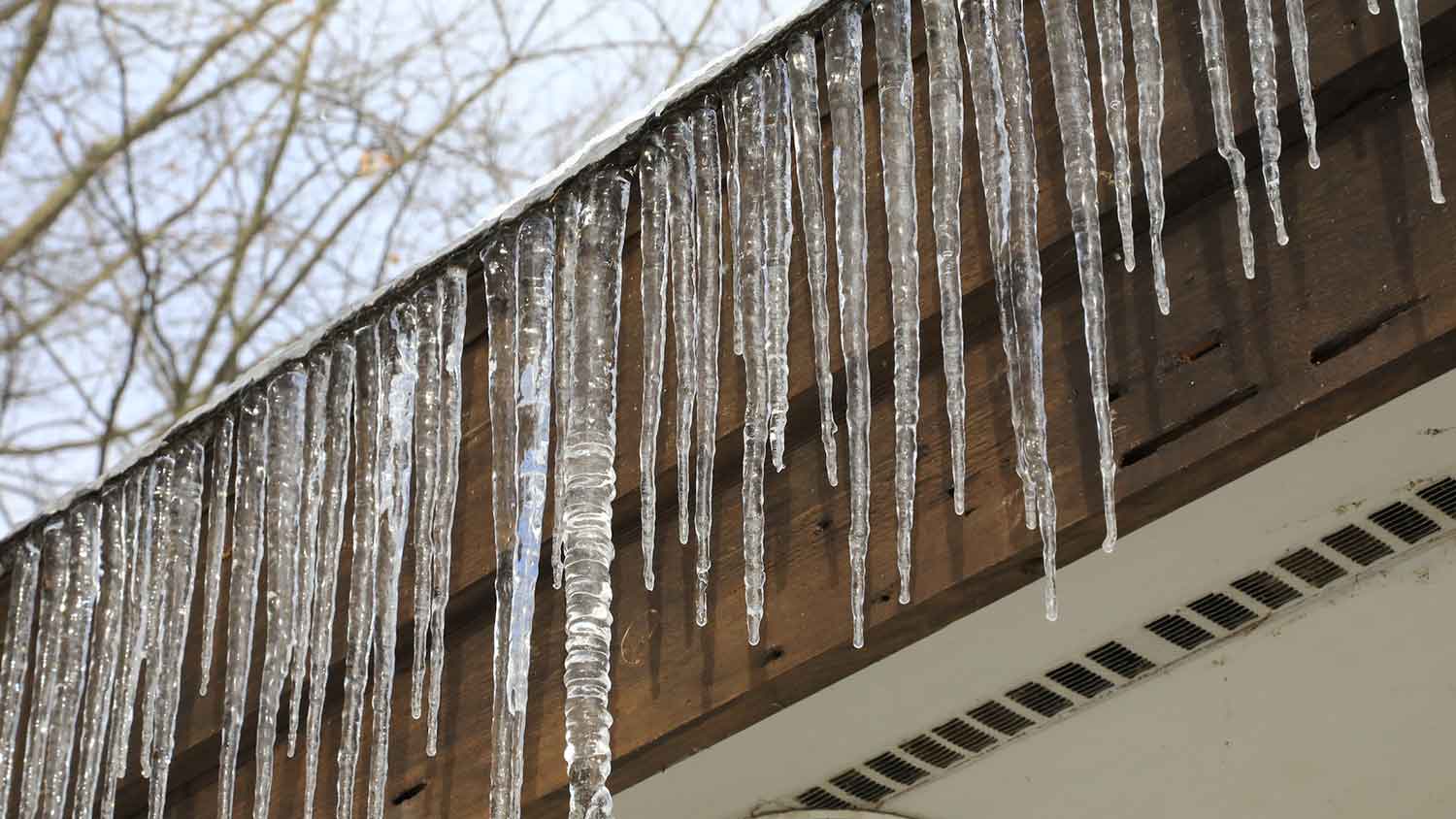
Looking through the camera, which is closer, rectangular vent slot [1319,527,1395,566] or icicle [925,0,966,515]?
icicle [925,0,966,515]

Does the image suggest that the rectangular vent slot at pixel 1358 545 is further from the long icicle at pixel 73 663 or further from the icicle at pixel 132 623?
the long icicle at pixel 73 663

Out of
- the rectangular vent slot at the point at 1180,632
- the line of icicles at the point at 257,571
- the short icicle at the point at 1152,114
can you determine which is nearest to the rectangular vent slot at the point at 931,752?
the rectangular vent slot at the point at 1180,632

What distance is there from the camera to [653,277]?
227 centimetres

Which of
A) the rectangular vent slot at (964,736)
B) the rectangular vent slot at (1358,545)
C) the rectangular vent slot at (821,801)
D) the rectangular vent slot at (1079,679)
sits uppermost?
the rectangular vent slot at (1358,545)

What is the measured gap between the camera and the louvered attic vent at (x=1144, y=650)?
7.55 ft

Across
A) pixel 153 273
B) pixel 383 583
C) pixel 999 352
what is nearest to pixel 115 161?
pixel 153 273

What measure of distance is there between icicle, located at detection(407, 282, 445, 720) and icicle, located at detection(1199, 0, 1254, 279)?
1.09m

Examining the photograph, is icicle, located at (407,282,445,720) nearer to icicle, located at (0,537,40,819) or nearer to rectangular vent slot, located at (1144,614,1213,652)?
icicle, located at (0,537,40,819)

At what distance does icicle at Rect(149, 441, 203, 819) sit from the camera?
2639 mm

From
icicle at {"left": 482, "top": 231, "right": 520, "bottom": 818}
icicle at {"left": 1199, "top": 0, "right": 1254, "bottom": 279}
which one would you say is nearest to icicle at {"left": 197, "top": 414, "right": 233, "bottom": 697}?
icicle at {"left": 482, "top": 231, "right": 520, "bottom": 818}

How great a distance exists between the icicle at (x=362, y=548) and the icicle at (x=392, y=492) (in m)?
0.01

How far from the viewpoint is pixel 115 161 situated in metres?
9.32

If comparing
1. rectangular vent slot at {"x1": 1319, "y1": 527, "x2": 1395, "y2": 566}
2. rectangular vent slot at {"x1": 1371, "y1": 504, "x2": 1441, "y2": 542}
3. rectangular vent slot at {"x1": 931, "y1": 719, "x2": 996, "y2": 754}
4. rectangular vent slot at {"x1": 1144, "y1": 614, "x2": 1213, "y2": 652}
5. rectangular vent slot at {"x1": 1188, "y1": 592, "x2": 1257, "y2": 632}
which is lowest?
rectangular vent slot at {"x1": 931, "y1": 719, "x2": 996, "y2": 754}

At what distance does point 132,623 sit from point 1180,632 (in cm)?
158
